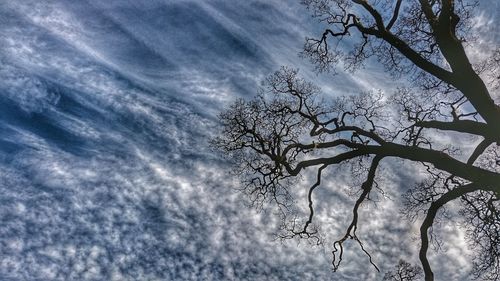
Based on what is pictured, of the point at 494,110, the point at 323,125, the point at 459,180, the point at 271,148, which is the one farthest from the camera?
the point at 459,180

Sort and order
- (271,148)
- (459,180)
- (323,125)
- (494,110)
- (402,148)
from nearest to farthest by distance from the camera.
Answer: (494,110), (402,148), (271,148), (323,125), (459,180)

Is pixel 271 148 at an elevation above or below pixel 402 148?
below

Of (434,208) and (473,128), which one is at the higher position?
(473,128)

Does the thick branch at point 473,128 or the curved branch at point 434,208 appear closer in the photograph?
the thick branch at point 473,128

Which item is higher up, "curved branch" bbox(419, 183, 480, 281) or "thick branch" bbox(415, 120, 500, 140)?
"thick branch" bbox(415, 120, 500, 140)

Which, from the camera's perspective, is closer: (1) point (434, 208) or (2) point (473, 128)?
(2) point (473, 128)

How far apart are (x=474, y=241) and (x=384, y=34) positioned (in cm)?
748

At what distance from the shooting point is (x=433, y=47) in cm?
1418

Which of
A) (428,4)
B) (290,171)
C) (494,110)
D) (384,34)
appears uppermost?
(428,4)

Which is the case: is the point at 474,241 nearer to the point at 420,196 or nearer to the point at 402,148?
the point at 420,196

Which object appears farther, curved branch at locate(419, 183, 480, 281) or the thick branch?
curved branch at locate(419, 183, 480, 281)

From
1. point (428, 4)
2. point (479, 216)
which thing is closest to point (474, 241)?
point (479, 216)

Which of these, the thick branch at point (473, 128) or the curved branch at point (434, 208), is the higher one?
the thick branch at point (473, 128)

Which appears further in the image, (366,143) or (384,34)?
(366,143)
